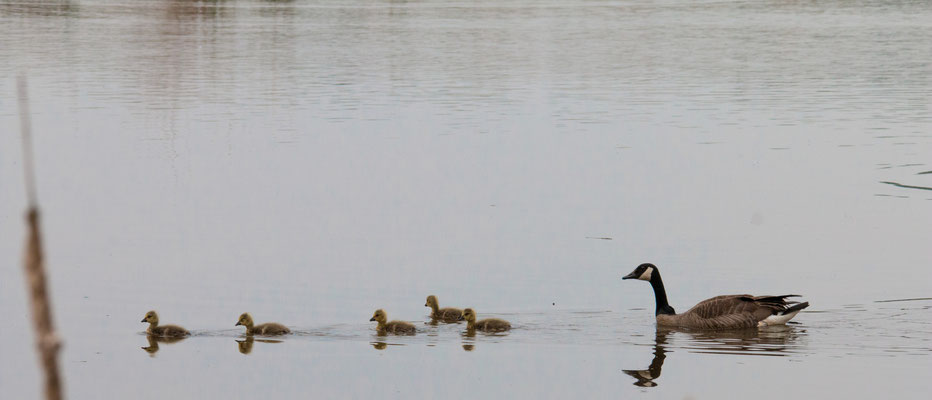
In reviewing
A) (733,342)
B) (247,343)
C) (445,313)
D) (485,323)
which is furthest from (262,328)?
(733,342)

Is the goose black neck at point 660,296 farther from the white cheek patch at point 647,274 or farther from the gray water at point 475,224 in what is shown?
the gray water at point 475,224

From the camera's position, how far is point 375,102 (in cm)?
3142

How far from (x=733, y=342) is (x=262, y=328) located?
4.19 m

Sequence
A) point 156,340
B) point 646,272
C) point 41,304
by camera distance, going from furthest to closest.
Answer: point 646,272 → point 156,340 → point 41,304

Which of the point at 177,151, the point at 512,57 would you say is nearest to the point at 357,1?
the point at 512,57

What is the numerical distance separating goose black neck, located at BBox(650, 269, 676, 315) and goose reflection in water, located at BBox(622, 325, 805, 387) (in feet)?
0.78

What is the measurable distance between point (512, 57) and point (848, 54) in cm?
1184

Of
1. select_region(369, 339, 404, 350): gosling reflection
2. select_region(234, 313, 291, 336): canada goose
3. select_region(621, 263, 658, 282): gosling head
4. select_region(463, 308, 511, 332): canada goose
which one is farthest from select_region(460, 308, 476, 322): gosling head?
select_region(621, 263, 658, 282): gosling head

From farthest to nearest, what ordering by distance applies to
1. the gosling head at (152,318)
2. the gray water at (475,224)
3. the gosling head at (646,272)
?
the gosling head at (646,272)
the gosling head at (152,318)
the gray water at (475,224)

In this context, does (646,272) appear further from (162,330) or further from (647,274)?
(162,330)

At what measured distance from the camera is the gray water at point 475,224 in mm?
10844

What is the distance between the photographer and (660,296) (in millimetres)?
12312

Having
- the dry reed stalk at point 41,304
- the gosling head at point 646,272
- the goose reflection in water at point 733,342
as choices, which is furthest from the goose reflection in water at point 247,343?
the dry reed stalk at point 41,304

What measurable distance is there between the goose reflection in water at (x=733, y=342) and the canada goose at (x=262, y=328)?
3.26m
